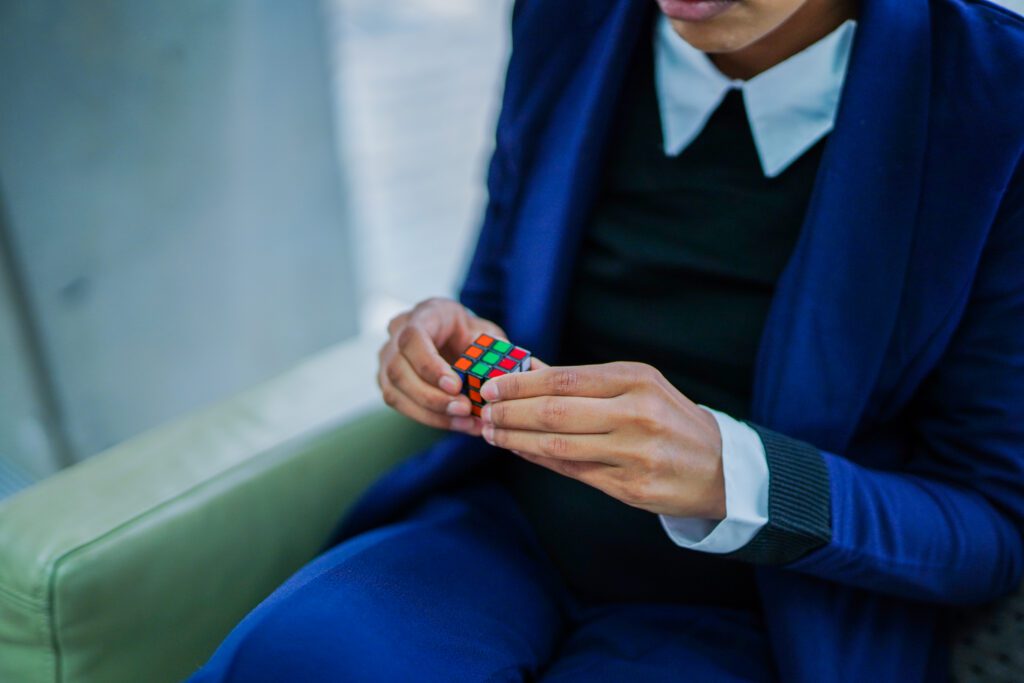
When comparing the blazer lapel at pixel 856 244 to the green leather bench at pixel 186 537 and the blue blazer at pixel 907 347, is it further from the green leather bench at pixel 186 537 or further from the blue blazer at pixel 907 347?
the green leather bench at pixel 186 537

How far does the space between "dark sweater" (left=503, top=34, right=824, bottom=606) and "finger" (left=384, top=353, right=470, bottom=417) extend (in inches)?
6.8

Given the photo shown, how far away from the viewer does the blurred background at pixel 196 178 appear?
118 centimetres

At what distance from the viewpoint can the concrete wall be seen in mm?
1166

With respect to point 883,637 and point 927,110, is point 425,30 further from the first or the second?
point 883,637

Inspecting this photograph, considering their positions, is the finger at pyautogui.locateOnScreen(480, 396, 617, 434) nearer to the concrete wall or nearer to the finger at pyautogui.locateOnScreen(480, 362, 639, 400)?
the finger at pyautogui.locateOnScreen(480, 362, 639, 400)

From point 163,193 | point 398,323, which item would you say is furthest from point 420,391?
point 163,193

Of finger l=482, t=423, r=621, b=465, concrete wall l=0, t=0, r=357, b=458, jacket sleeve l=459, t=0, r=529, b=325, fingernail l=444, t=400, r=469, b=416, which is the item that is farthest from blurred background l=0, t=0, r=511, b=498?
finger l=482, t=423, r=621, b=465

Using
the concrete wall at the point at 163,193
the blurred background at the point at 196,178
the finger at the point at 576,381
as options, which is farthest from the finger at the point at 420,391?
the concrete wall at the point at 163,193

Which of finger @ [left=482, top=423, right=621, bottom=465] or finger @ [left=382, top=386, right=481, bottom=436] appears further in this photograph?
finger @ [left=382, top=386, right=481, bottom=436]

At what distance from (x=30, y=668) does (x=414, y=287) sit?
123 cm

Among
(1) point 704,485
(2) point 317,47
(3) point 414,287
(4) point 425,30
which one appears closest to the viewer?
(1) point 704,485

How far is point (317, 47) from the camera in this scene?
141 centimetres

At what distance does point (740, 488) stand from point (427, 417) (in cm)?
29

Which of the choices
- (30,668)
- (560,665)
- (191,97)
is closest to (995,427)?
(560,665)
